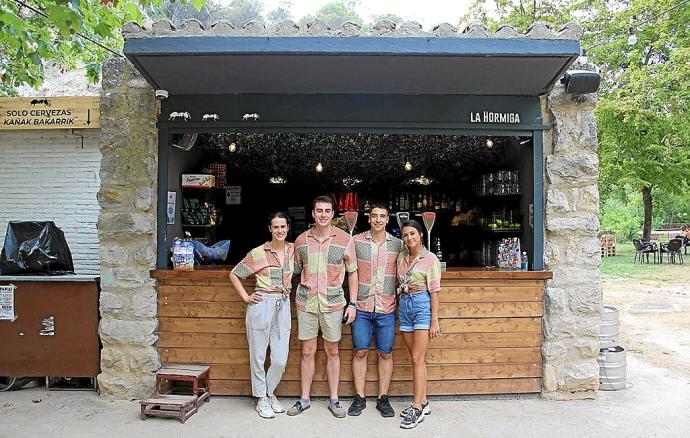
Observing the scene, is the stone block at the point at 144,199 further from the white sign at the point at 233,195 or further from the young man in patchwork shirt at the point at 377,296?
the white sign at the point at 233,195

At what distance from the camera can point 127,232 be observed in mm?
4742

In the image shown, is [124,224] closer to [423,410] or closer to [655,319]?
[423,410]

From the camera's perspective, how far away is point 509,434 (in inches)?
156

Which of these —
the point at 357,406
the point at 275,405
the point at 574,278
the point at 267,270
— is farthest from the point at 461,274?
the point at 275,405

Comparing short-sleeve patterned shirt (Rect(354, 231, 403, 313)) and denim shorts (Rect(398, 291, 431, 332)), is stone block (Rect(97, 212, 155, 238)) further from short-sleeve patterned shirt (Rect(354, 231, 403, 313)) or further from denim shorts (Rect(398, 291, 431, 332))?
denim shorts (Rect(398, 291, 431, 332))

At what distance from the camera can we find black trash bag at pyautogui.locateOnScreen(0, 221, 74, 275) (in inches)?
196

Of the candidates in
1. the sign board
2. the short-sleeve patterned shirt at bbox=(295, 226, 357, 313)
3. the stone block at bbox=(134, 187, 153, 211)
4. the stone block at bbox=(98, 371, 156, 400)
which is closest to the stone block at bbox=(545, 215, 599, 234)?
the short-sleeve patterned shirt at bbox=(295, 226, 357, 313)

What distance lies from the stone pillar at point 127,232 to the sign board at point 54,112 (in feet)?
3.30

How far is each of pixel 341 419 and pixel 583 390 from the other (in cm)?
211

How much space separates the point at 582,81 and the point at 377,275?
7.67 ft

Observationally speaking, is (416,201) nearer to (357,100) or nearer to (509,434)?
(357,100)

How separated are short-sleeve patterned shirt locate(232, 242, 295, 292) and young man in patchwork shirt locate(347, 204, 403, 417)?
1.86 feet

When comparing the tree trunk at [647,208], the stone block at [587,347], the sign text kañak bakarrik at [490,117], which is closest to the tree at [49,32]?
the sign text kañak bakarrik at [490,117]

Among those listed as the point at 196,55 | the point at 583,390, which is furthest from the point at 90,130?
the point at 583,390
